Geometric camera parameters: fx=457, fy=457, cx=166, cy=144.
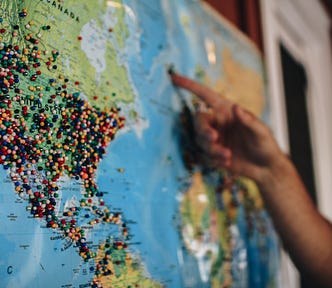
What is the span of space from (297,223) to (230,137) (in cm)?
29

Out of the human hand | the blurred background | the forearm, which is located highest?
the blurred background

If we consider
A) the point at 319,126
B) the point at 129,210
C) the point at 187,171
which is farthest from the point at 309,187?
the point at 129,210

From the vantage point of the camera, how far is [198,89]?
1.15m

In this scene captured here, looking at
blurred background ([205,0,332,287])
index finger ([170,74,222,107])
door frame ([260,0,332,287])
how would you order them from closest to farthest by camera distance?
index finger ([170,74,222,107]), blurred background ([205,0,332,287]), door frame ([260,0,332,287])

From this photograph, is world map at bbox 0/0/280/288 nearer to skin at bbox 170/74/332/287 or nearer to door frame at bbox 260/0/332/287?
skin at bbox 170/74/332/287

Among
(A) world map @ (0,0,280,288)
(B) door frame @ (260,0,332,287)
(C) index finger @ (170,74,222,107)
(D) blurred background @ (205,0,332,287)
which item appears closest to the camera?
(A) world map @ (0,0,280,288)

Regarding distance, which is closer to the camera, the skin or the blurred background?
the skin

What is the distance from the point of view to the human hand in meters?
1.15

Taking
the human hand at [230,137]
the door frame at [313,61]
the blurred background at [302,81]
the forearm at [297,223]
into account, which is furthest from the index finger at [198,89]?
the door frame at [313,61]

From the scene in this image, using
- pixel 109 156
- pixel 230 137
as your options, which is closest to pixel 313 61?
pixel 230 137

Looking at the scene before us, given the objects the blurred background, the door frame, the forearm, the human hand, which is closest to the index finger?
the human hand

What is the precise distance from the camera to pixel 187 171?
1.13 meters

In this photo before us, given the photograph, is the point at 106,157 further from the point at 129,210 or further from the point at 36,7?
the point at 36,7

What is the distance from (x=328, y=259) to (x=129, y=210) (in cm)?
60
